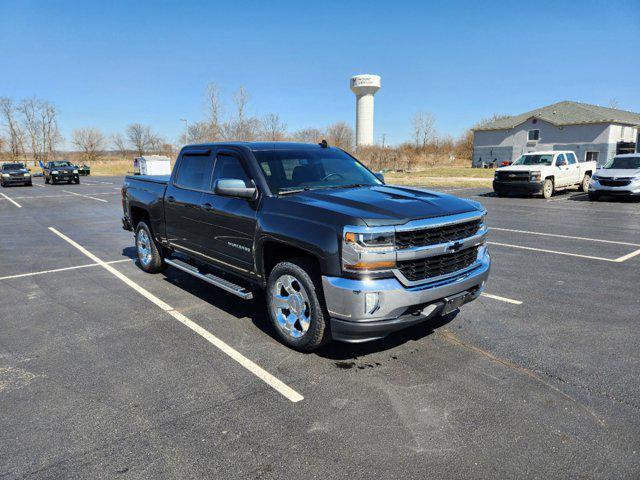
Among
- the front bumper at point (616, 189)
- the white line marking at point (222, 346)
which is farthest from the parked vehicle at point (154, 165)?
the white line marking at point (222, 346)

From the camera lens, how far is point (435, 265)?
393 centimetres

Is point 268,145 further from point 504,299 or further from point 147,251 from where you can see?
point 504,299

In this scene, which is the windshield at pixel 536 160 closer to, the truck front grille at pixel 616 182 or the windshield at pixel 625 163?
the windshield at pixel 625 163

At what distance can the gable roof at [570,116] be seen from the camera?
4875cm

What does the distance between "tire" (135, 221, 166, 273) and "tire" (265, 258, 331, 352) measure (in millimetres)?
3196

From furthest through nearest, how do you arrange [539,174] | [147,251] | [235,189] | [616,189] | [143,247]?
[539,174], [616,189], [143,247], [147,251], [235,189]

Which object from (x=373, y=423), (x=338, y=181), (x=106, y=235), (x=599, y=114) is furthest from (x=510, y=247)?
(x=599, y=114)

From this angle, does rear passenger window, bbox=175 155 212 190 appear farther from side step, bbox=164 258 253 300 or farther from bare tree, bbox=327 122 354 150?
bare tree, bbox=327 122 354 150

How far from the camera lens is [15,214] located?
51.4 feet

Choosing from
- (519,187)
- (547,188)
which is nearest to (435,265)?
(519,187)

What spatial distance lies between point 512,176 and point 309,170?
1685 cm

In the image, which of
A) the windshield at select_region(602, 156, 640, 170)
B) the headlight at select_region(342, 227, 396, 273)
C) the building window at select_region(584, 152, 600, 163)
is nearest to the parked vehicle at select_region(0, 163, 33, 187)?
the windshield at select_region(602, 156, 640, 170)

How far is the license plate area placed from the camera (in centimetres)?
392

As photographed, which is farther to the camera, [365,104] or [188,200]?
[365,104]
